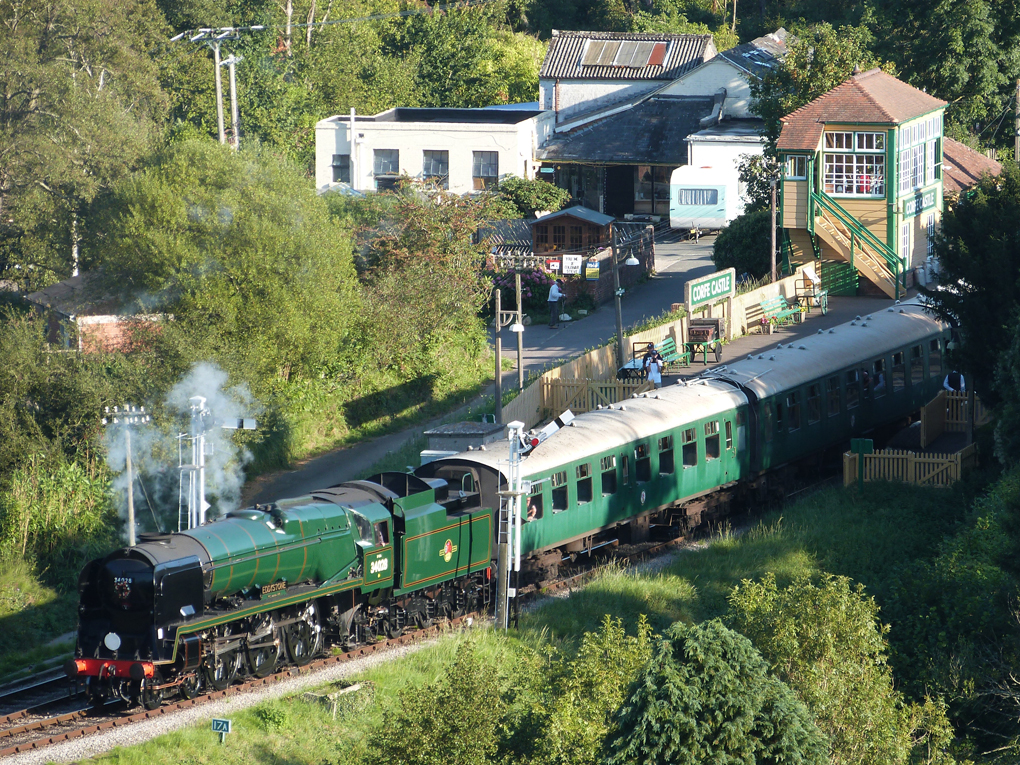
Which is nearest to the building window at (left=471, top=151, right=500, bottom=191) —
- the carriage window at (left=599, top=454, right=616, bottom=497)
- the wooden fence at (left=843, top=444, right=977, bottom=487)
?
the wooden fence at (left=843, top=444, right=977, bottom=487)

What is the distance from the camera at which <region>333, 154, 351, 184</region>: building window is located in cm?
5681

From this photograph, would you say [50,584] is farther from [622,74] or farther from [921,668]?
[622,74]

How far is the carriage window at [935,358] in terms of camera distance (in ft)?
107

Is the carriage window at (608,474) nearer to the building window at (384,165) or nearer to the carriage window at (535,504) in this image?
the carriage window at (535,504)

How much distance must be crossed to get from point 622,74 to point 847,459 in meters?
35.4

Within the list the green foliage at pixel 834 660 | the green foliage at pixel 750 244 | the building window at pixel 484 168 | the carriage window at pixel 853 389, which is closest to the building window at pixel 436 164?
the building window at pixel 484 168

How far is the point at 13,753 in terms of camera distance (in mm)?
16312

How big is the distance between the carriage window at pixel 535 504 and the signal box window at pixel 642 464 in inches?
106

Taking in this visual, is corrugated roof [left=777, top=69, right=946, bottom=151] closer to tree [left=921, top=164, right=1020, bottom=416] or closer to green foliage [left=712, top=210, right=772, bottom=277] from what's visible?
green foliage [left=712, top=210, right=772, bottom=277]

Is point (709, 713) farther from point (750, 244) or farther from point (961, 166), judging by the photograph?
point (961, 166)

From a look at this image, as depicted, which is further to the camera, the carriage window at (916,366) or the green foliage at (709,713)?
the carriage window at (916,366)

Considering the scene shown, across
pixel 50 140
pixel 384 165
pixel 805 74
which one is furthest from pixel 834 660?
pixel 384 165

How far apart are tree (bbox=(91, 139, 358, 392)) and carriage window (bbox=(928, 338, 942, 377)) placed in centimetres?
1535

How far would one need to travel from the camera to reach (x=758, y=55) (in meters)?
57.3
